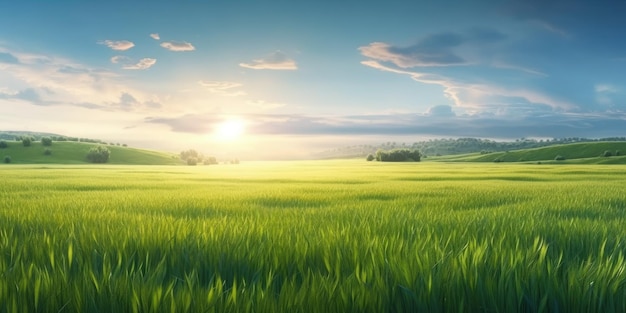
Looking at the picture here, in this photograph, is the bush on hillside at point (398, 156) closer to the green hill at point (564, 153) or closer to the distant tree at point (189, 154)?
the green hill at point (564, 153)

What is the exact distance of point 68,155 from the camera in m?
144

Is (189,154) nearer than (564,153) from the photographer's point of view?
No

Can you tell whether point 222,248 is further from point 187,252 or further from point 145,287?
point 145,287

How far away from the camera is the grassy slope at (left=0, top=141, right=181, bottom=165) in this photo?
445 ft

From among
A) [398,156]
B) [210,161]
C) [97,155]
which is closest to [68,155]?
[97,155]

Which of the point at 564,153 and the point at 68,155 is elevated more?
the point at 564,153

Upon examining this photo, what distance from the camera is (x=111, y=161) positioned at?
5856 inches

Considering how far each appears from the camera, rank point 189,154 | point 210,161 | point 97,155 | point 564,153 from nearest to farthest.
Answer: point 564,153
point 97,155
point 210,161
point 189,154

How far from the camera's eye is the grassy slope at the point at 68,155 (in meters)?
136

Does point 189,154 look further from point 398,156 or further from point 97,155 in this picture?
point 398,156

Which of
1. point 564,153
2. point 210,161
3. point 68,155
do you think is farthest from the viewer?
point 210,161

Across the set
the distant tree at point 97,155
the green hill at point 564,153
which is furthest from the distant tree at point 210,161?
the green hill at point 564,153

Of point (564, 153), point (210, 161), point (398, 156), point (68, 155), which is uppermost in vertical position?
point (564, 153)

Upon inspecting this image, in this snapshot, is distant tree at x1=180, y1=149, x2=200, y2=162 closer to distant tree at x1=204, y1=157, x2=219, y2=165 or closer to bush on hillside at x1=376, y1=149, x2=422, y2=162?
distant tree at x1=204, y1=157, x2=219, y2=165
